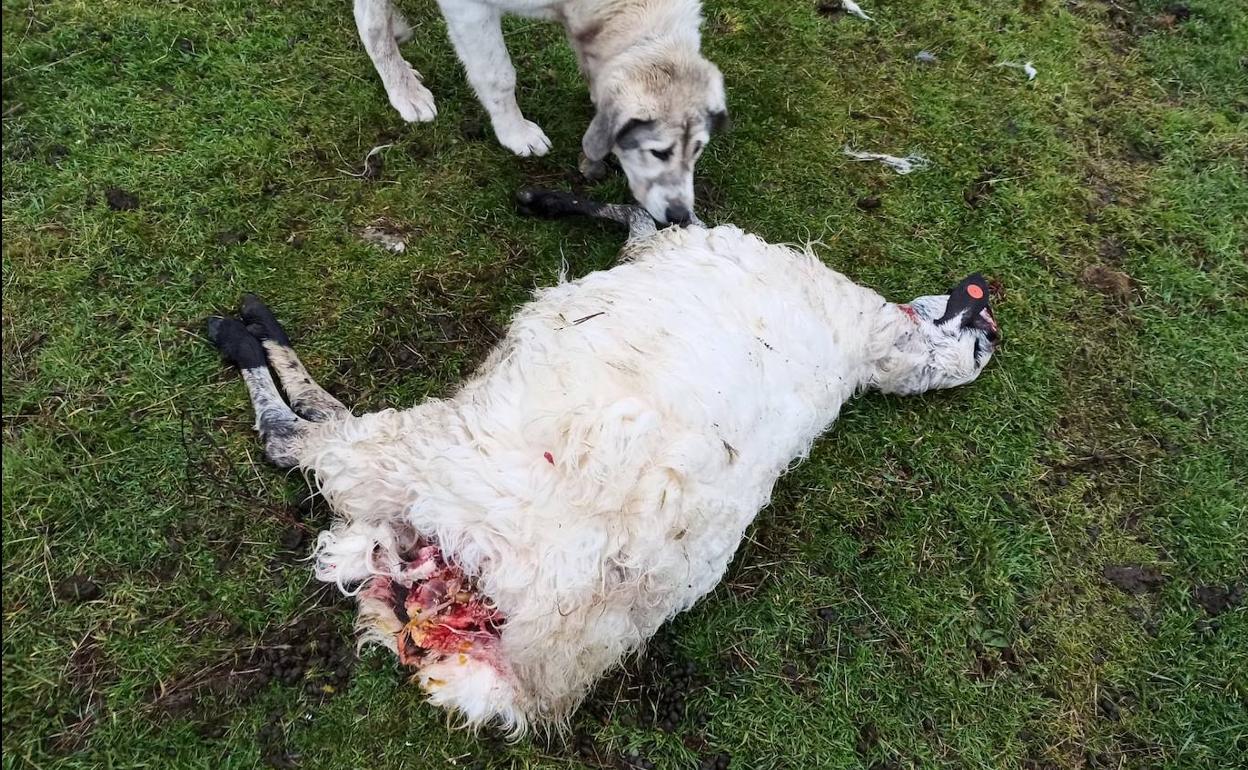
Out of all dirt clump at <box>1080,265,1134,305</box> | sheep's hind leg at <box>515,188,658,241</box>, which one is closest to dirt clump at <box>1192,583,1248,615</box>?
dirt clump at <box>1080,265,1134,305</box>

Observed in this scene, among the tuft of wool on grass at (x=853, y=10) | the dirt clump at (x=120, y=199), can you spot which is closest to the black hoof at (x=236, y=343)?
the dirt clump at (x=120, y=199)

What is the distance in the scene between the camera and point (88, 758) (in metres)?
2.49

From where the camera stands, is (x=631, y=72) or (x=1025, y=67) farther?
(x=1025, y=67)

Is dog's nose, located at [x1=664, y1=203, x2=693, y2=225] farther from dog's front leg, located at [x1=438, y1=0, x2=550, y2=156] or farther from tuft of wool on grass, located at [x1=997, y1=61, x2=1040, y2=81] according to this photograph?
tuft of wool on grass, located at [x1=997, y1=61, x2=1040, y2=81]

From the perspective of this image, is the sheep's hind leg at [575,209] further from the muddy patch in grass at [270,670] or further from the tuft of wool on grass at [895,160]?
the muddy patch in grass at [270,670]

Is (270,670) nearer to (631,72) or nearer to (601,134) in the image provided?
(601,134)

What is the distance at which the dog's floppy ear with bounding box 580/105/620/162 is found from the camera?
359cm

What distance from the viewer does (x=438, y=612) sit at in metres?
2.47

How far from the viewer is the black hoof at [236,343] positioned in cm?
313

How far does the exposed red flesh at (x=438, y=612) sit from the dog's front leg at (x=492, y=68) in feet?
7.96

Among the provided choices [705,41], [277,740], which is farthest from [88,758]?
[705,41]

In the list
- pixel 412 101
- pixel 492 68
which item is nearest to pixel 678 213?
pixel 492 68

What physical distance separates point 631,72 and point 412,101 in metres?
1.30

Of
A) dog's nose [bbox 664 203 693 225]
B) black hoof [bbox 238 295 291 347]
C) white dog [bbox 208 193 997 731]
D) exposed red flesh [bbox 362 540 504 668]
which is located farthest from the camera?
dog's nose [bbox 664 203 693 225]
